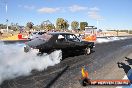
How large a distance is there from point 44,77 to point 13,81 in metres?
1.21

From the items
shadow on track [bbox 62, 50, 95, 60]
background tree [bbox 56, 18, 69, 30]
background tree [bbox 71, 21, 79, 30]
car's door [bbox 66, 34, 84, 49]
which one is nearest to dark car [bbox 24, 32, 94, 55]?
car's door [bbox 66, 34, 84, 49]

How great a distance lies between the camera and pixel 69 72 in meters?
9.45

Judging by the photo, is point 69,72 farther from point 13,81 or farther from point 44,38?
point 44,38

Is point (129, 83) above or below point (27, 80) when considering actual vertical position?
above

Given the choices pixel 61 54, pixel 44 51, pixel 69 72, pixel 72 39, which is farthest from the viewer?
pixel 72 39

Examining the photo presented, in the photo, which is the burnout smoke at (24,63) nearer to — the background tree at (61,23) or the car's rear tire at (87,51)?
the car's rear tire at (87,51)

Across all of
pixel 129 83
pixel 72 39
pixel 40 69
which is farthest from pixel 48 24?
pixel 129 83

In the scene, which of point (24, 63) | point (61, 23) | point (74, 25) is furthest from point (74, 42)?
point (74, 25)

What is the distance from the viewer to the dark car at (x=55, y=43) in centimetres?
1189

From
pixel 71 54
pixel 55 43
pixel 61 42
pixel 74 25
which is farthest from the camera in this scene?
pixel 74 25

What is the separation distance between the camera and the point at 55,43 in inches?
497

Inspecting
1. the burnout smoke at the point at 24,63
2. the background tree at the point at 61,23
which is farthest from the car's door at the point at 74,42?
the background tree at the point at 61,23

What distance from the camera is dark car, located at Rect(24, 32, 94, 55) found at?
11.9 metres

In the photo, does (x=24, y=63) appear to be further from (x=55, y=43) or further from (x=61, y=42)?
(x=61, y=42)
